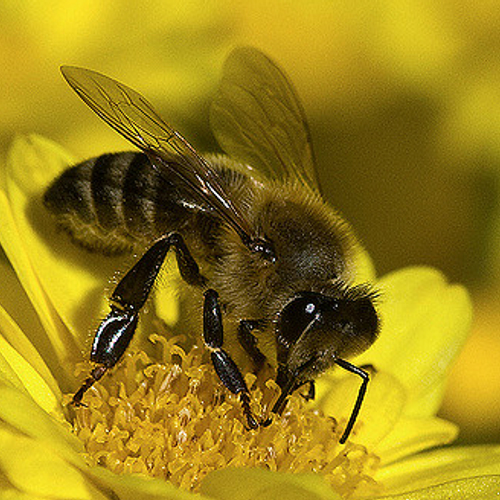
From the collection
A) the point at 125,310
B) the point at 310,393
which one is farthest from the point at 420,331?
the point at 125,310

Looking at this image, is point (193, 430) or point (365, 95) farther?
point (365, 95)

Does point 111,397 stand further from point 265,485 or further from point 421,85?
point 421,85

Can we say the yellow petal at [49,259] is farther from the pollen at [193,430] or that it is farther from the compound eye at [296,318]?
the compound eye at [296,318]

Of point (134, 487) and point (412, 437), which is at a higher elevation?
point (134, 487)

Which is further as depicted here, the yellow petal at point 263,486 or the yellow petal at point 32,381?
the yellow petal at point 32,381

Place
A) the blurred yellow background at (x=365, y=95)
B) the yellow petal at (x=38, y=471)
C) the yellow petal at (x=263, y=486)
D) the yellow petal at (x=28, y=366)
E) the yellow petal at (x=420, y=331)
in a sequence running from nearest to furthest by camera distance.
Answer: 1. the yellow petal at (x=263, y=486)
2. the yellow petal at (x=38, y=471)
3. the yellow petal at (x=28, y=366)
4. the yellow petal at (x=420, y=331)
5. the blurred yellow background at (x=365, y=95)

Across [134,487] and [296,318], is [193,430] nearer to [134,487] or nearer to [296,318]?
[296,318]

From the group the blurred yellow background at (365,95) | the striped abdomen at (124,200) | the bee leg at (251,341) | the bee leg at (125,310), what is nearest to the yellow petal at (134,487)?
the bee leg at (125,310)

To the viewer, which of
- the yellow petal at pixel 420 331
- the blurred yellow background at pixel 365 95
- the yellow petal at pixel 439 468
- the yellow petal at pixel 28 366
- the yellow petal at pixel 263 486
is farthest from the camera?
the blurred yellow background at pixel 365 95
